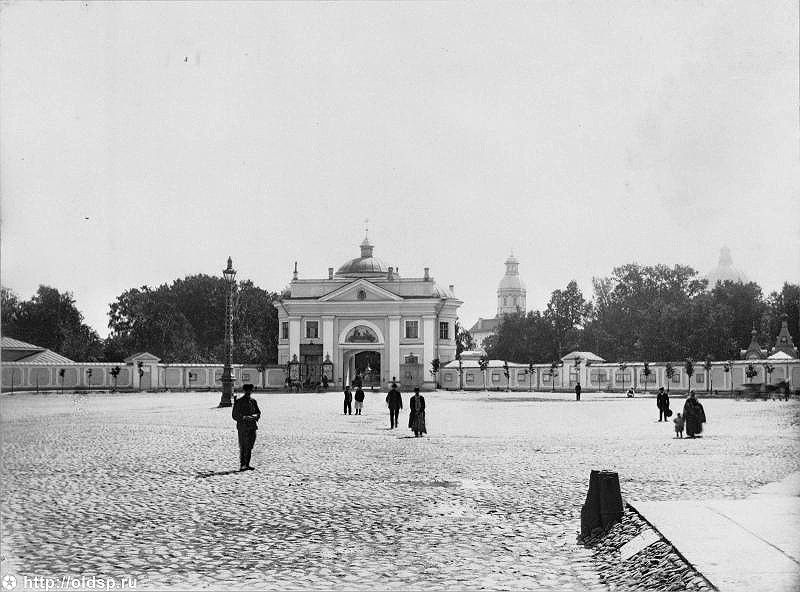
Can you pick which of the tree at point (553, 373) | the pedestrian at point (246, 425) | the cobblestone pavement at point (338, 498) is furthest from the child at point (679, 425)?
the tree at point (553, 373)

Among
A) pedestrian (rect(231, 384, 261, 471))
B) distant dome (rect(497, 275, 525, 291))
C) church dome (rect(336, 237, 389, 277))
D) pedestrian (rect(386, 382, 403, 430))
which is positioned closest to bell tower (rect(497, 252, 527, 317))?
distant dome (rect(497, 275, 525, 291))

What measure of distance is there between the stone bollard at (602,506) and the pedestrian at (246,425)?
6558 millimetres

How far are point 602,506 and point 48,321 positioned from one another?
2457cm

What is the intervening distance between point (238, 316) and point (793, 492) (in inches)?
2936

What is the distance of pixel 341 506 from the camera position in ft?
35.4

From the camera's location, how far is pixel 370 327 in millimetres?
71938

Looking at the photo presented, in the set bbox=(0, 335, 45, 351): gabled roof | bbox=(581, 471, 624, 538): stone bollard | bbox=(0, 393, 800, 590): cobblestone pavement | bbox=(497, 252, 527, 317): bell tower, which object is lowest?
bbox=(0, 393, 800, 590): cobblestone pavement

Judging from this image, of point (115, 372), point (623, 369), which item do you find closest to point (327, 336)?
point (115, 372)

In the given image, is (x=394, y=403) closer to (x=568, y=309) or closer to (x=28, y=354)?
(x=28, y=354)

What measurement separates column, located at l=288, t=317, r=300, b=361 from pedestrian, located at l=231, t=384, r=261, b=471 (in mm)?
56998

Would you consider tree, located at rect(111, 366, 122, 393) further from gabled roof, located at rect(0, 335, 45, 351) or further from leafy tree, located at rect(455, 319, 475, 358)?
leafy tree, located at rect(455, 319, 475, 358)

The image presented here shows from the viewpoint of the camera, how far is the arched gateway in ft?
234

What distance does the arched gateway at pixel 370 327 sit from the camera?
71.2m

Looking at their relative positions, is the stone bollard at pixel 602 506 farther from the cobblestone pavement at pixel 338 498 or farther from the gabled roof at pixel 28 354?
the gabled roof at pixel 28 354
